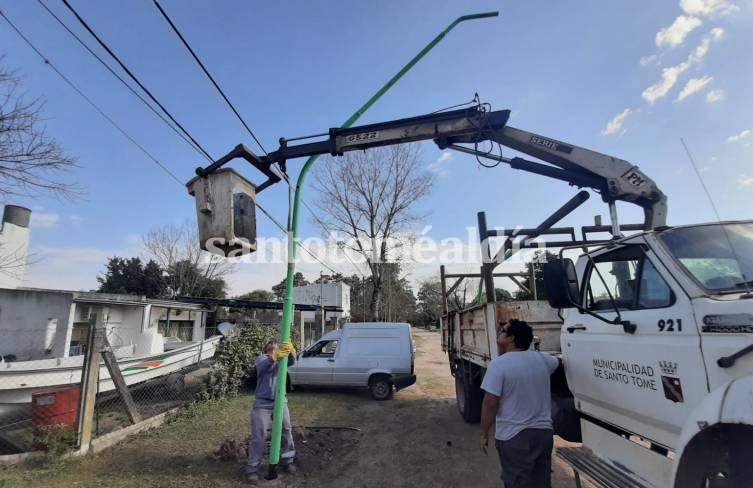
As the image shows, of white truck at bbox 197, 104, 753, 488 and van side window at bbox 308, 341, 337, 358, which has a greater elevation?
white truck at bbox 197, 104, 753, 488

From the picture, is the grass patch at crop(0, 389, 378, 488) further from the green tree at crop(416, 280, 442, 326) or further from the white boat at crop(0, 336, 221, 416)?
the green tree at crop(416, 280, 442, 326)

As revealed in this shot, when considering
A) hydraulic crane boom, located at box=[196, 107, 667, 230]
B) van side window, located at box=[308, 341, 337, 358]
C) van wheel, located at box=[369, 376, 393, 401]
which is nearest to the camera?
hydraulic crane boom, located at box=[196, 107, 667, 230]

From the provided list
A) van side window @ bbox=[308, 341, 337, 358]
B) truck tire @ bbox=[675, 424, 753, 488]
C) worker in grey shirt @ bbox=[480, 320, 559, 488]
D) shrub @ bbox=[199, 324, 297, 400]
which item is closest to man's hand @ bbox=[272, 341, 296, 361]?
worker in grey shirt @ bbox=[480, 320, 559, 488]

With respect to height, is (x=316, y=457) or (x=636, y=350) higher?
(x=636, y=350)

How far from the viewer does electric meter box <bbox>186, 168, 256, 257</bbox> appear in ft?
13.0

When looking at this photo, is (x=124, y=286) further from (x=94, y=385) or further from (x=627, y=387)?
(x=627, y=387)

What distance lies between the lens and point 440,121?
233 inches

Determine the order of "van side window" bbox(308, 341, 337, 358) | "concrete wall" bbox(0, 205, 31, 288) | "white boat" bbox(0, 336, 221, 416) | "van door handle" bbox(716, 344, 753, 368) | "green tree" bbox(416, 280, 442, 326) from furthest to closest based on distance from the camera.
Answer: "green tree" bbox(416, 280, 442, 326), "concrete wall" bbox(0, 205, 31, 288), "van side window" bbox(308, 341, 337, 358), "white boat" bbox(0, 336, 221, 416), "van door handle" bbox(716, 344, 753, 368)

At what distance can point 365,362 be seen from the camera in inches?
415

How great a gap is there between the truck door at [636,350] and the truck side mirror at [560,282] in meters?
0.31

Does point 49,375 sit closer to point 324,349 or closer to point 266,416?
point 266,416

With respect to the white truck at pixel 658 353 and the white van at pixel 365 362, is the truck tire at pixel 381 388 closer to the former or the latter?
the white van at pixel 365 362

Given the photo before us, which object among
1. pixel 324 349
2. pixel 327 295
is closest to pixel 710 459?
pixel 324 349

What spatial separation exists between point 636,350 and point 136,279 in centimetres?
4159
